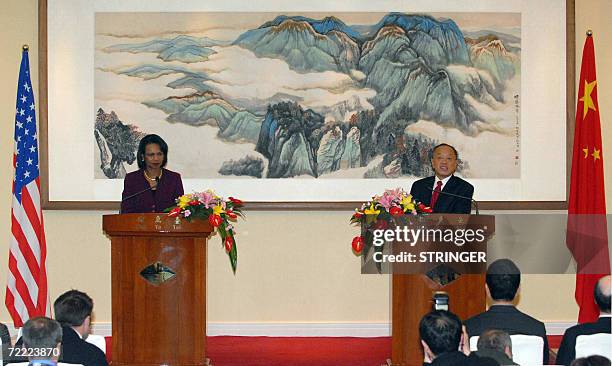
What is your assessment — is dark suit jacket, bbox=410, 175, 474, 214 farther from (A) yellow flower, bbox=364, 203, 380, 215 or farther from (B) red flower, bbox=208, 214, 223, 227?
(B) red flower, bbox=208, 214, 223, 227

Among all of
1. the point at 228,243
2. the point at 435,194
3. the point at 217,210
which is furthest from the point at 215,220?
the point at 435,194

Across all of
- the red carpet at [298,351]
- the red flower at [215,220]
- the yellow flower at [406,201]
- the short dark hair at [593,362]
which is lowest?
the red carpet at [298,351]

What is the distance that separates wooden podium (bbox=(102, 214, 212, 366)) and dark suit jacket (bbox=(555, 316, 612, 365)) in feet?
9.18

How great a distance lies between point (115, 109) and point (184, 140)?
0.72m

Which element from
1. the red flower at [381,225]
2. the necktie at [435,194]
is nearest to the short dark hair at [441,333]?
the red flower at [381,225]

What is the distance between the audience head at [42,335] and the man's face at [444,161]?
4.01m

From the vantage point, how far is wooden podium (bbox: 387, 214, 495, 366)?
22.1 ft

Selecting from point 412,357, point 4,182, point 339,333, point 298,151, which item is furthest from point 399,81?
point 4,182

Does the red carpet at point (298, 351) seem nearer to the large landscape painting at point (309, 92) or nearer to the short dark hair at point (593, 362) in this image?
the large landscape painting at point (309, 92)

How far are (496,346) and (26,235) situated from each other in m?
4.99

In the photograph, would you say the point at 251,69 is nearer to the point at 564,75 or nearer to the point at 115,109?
the point at 115,109

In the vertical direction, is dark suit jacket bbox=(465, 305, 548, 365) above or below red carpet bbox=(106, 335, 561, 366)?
above

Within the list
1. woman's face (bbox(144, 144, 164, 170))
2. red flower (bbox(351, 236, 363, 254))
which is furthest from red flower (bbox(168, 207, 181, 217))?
red flower (bbox(351, 236, 363, 254))

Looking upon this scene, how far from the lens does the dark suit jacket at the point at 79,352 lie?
4574 millimetres
